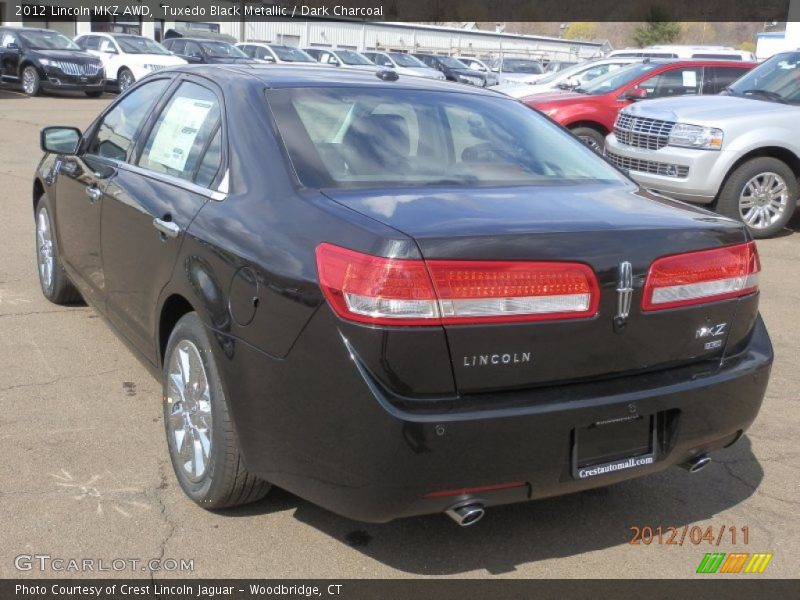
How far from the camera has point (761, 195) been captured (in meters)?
9.37

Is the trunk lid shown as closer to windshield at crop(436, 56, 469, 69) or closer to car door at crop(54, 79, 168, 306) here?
car door at crop(54, 79, 168, 306)

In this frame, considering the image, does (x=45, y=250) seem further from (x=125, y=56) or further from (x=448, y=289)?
(x=125, y=56)

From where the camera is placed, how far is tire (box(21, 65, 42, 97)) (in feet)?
79.8

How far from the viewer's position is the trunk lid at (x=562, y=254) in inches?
111

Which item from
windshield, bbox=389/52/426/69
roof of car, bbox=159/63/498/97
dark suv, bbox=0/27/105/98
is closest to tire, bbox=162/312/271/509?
roof of car, bbox=159/63/498/97

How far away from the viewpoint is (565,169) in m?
3.95

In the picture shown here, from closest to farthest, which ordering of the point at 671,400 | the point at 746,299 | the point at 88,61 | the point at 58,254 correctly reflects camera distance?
1. the point at 671,400
2. the point at 746,299
3. the point at 58,254
4. the point at 88,61

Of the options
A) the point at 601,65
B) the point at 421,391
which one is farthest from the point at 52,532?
the point at 601,65

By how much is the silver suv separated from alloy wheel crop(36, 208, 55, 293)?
5.51 metres

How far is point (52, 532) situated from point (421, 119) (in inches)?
83.8

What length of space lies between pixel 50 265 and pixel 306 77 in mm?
2800

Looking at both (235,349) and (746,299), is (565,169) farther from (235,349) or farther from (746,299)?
(235,349)

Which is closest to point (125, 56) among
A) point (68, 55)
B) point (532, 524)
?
point (68, 55)

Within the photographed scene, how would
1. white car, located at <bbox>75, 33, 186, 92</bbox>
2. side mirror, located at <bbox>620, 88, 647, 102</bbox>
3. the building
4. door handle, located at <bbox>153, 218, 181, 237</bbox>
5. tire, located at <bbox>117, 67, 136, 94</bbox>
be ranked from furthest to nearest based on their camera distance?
the building < tire, located at <bbox>117, 67, 136, 94</bbox> < white car, located at <bbox>75, 33, 186, 92</bbox> < side mirror, located at <bbox>620, 88, 647, 102</bbox> < door handle, located at <bbox>153, 218, 181, 237</bbox>
